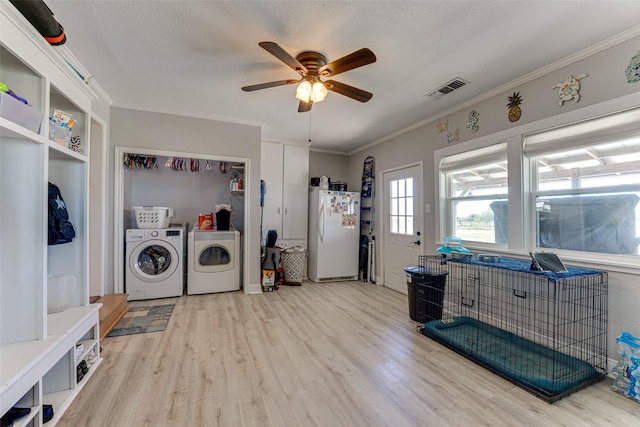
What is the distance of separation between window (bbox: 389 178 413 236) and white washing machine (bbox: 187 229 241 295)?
251 centimetres

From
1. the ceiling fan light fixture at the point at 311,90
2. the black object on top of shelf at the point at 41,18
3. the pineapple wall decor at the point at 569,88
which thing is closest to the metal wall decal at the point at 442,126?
the pineapple wall decor at the point at 569,88

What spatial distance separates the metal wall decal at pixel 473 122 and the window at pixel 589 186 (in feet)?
1.96

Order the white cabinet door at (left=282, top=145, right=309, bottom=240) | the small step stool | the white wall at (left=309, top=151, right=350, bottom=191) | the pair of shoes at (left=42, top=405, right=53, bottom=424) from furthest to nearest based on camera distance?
1. the white wall at (left=309, top=151, right=350, bottom=191)
2. the white cabinet door at (left=282, top=145, right=309, bottom=240)
3. the small step stool
4. the pair of shoes at (left=42, top=405, right=53, bottom=424)

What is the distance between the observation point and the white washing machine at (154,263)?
340cm

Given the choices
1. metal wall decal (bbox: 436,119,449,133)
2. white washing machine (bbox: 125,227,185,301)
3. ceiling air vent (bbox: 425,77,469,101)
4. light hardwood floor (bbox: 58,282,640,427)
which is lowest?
light hardwood floor (bbox: 58,282,640,427)

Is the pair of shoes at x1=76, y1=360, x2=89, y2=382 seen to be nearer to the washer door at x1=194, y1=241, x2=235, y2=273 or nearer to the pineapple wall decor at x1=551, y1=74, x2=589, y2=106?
the washer door at x1=194, y1=241, x2=235, y2=273

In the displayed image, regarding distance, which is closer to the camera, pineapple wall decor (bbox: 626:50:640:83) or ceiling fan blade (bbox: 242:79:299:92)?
pineapple wall decor (bbox: 626:50:640:83)

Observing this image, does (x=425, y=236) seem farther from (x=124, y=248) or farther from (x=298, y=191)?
(x=124, y=248)

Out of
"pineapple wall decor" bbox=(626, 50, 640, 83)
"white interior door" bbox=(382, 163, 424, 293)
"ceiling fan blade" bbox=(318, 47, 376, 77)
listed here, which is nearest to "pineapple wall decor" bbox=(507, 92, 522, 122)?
"pineapple wall decor" bbox=(626, 50, 640, 83)

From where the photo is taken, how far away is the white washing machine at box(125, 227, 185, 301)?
3402 millimetres

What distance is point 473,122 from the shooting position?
3.05 meters

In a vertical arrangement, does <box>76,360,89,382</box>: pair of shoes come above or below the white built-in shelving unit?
below

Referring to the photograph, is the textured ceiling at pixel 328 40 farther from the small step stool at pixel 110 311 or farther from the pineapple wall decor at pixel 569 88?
the small step stool at pixel 110 311

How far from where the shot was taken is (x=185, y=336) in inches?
97.8
